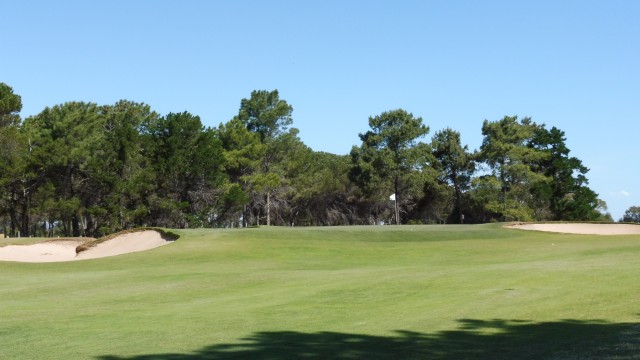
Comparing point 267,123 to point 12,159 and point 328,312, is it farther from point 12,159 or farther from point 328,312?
point 328,312

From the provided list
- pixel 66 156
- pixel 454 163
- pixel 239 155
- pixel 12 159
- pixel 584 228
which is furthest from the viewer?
pixel 454 163

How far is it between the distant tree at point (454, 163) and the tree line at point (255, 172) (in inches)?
6.9

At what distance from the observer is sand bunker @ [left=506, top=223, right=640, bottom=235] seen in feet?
131

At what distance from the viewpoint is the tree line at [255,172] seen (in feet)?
206

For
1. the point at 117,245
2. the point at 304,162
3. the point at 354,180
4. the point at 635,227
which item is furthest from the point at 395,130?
the point at 117,245

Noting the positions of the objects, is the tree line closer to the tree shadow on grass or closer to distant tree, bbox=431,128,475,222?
distant tree, bbox=431,128,475,222

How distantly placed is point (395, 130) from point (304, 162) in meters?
14.3

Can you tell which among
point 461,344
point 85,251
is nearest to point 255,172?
point 85,251

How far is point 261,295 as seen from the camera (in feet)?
49.1

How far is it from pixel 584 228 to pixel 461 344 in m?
35.9

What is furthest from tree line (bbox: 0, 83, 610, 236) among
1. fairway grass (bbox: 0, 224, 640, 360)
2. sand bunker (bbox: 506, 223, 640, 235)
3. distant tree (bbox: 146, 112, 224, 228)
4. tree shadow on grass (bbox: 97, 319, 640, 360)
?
tree shadow on grass (bbox: 97, 319, 640, 360)

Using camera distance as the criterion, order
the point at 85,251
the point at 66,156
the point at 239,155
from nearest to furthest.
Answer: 1. the point at 85,251
2. the point at 66,156
3. the point at 239,155

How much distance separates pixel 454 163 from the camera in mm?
81312

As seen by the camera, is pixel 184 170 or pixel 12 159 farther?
pixel 184 170
